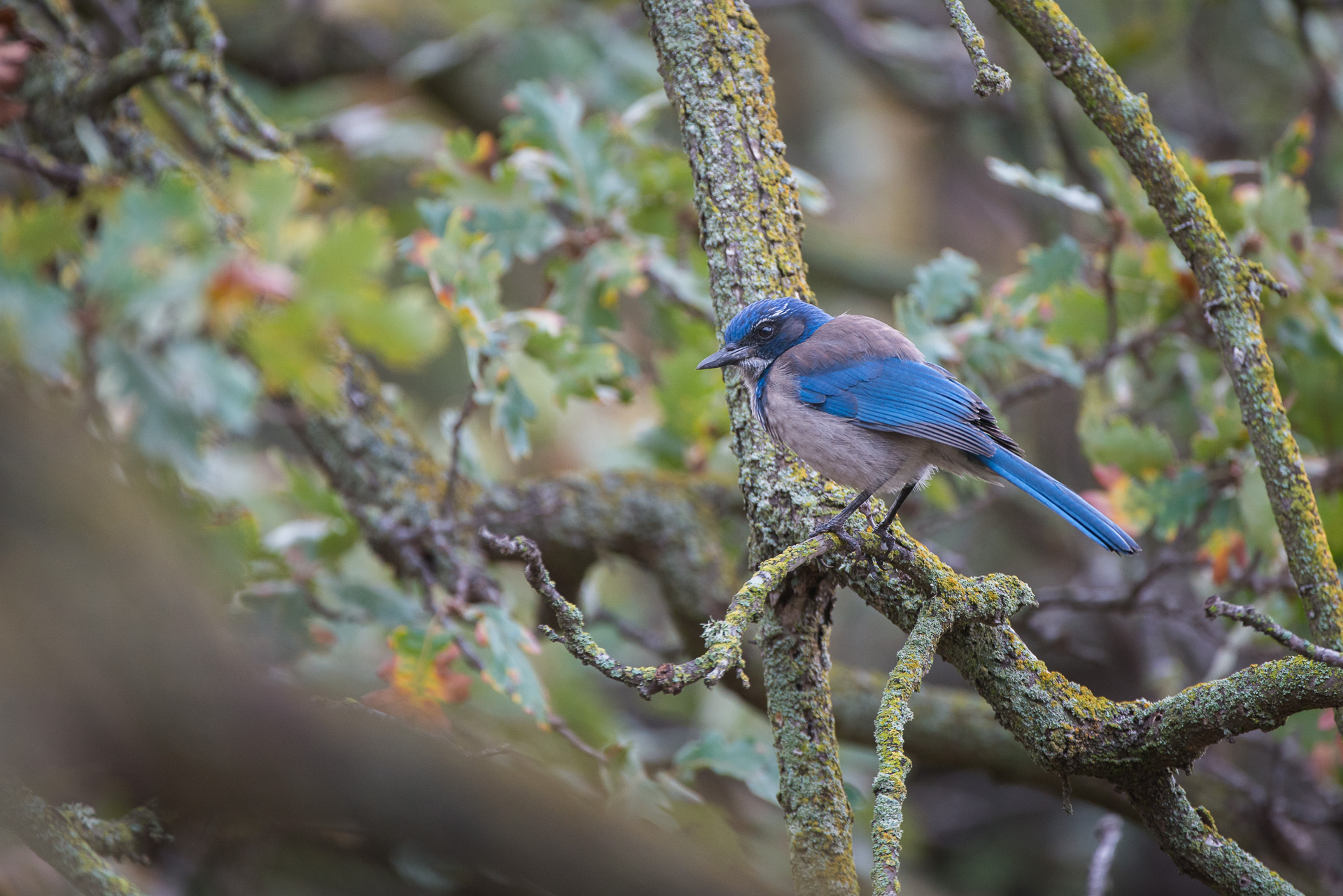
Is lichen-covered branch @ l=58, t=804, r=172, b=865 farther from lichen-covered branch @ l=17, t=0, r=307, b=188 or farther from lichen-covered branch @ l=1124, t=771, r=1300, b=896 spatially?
lichen-covered branch @ l=17, t=0, r=307, b=188

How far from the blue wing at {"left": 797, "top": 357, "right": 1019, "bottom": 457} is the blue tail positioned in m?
0.05

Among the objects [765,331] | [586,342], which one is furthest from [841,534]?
[586,342]

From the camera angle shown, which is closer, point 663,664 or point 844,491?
point 663,664

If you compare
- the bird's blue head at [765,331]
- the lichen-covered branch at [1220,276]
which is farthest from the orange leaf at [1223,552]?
the bird's blue head at [765,331]

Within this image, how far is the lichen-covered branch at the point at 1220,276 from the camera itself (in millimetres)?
2225

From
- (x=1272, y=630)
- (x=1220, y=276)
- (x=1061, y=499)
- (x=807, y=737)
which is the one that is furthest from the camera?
(x=1061, y=499)

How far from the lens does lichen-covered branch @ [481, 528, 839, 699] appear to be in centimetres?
157

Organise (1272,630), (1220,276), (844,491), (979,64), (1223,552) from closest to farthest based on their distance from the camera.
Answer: (1272,630) < (979,64) < (1220,276) < (844,491) < (1223,552)

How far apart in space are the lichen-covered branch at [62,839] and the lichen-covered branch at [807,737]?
1.20 meters

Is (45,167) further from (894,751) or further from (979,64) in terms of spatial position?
(894,751)

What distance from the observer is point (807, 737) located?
2.10 meters

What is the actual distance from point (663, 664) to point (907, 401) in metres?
1.61

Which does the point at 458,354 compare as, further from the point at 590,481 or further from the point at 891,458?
the point at 891,458

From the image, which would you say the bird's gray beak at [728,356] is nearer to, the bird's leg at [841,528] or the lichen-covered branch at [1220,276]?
the bird's leg at [841,528]
